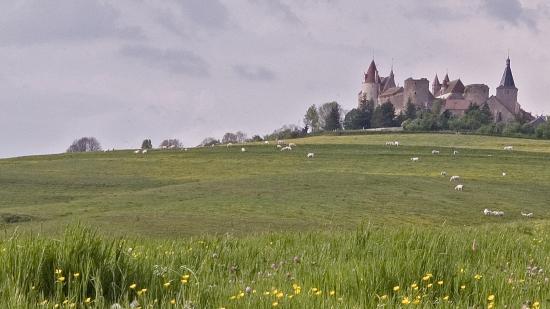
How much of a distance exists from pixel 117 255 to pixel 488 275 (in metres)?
3.40

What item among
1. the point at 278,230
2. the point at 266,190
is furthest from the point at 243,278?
the point at 266,190

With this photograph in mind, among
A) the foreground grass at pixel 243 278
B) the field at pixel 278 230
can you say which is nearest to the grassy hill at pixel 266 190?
the field at pixel 278 230

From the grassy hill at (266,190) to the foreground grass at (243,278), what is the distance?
356 inches

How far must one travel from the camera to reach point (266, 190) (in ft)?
138

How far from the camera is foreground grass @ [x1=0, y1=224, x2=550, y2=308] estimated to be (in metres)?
4.88

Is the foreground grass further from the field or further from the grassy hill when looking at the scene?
the grassy hill

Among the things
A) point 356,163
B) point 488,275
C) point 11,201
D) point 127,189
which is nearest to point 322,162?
point 356,163

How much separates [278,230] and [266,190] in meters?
17.1

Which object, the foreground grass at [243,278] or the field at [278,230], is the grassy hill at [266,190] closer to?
the field at [278,230]

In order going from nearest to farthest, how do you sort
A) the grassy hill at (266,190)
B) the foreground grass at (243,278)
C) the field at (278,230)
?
the foreground grass at (243,278)
the field at (278,230)
the grassy hill at (266,190)

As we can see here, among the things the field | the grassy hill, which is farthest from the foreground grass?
the grassy hill

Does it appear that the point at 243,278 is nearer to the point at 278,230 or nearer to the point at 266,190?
the point at 278,230

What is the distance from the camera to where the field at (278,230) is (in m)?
5.34

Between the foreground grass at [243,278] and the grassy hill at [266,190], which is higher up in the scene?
the foreground grass at [243,278]
